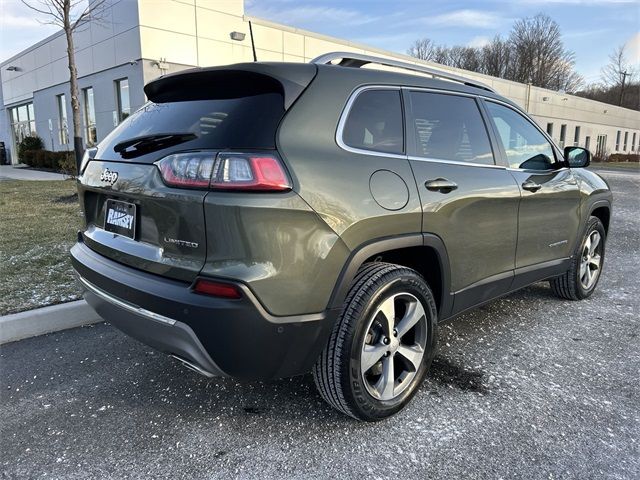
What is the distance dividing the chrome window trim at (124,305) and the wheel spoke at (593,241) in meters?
4.07

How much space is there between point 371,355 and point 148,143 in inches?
61.6

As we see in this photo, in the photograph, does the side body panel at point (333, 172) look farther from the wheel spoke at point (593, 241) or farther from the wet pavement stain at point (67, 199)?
the wet pavement stain at point (67, 199)

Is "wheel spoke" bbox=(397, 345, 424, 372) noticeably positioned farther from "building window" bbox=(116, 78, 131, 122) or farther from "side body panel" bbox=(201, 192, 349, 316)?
"building window" bbox=(116, 78, 131, 122)

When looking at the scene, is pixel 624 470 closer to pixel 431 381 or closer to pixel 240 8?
pixel 431 381

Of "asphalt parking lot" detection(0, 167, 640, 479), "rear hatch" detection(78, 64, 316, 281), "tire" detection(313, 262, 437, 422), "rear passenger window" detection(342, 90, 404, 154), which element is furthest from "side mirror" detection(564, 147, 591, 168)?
"rear hatch" detection(78, 64, 316, 281)

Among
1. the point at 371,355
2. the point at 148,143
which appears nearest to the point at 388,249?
the point at 371,355

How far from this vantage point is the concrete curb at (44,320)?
11.9ft

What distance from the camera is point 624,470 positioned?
220cm

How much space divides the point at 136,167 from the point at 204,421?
1.38 meters

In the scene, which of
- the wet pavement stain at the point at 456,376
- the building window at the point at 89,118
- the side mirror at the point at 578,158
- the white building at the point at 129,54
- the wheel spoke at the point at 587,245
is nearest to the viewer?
the wet pavement stain at the point at 456,376

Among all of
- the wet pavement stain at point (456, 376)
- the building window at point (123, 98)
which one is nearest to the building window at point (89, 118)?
the building window at point (123, 98)

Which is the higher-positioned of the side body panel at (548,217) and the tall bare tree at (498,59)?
the tall bare tree at (498,59)

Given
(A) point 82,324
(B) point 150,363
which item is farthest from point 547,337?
(A) point 82,324

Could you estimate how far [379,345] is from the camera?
8.27 feet
